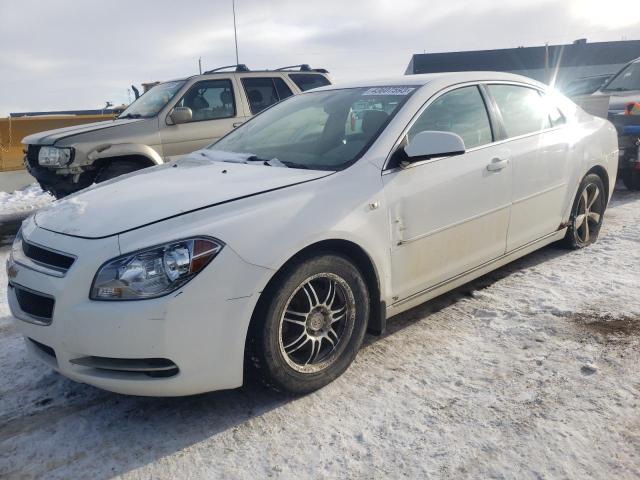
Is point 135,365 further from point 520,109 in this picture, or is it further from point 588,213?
point 588,213

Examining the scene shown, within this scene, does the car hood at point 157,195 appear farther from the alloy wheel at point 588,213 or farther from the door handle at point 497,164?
the alloy wheel at point 588,213

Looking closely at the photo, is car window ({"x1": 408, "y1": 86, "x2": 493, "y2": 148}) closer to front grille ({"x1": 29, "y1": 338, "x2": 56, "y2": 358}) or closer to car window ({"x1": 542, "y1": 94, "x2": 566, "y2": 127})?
car window ({"x1": 542, "y1": 94, "x2": 566, "y2": 127})

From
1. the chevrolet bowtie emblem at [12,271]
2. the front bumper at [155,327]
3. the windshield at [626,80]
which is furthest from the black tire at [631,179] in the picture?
the chevrolet bowtie emblem at [12,271]

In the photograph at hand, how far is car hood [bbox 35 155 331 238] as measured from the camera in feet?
8.63

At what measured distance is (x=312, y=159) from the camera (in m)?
3.31

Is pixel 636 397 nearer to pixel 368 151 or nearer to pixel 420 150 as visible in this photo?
pixel 420 150

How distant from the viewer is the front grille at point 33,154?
6.93 metres

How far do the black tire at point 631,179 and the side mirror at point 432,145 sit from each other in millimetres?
5794

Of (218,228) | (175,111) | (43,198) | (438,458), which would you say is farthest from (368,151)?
(43,198)

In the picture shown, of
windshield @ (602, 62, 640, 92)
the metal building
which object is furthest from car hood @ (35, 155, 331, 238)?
the metal building

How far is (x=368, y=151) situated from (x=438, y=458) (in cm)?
167

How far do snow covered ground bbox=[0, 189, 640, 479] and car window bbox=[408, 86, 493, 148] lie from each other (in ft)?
4.01

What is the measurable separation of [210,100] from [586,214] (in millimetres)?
4963

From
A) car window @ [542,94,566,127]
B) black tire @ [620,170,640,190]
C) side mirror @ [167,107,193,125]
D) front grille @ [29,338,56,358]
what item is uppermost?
car window @ [542,94,566,127]
